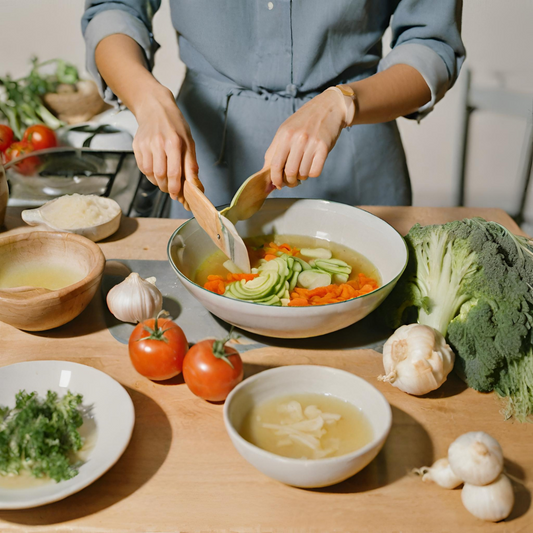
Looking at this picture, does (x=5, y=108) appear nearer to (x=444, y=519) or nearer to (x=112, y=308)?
Result: (x=112, y=308)

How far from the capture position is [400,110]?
157 cm

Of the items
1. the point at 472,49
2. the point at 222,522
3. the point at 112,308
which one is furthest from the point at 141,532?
the point at 472,49

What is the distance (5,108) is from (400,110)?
2.48 metres

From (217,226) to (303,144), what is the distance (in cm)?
29

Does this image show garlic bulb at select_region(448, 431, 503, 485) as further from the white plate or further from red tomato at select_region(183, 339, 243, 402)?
the white plate

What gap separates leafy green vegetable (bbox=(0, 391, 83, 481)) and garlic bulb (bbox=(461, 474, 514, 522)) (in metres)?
0.59

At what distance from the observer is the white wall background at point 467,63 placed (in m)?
3.64

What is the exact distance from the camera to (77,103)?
125 inches

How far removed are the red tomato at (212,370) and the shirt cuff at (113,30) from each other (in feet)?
3.66

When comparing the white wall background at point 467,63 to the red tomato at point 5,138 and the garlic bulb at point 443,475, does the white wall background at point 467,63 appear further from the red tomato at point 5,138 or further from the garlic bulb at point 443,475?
the garlic bulb at point 443,475

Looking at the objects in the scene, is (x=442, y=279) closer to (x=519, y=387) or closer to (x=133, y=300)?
(x=519, y=387)

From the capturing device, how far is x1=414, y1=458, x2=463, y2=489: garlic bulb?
82cm

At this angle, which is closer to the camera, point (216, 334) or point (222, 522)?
point (222, 522)

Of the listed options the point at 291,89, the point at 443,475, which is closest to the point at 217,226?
the point at 443,475
